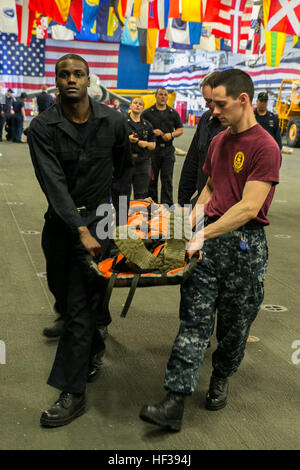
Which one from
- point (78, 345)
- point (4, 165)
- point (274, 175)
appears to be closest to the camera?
point (274, 175)

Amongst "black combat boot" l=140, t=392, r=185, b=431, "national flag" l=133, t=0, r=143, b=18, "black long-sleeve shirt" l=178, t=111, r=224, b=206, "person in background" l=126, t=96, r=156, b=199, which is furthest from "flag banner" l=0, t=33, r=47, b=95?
"black combat boot" l=140, t=392, r=185, b=431

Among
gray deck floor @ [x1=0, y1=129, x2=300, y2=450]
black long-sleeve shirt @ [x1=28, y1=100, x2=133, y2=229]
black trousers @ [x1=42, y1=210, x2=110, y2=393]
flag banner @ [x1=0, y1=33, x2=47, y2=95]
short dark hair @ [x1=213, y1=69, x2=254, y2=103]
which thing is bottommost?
gray deck floor @ [x1=0, y1=129, x2=300, y2=450]

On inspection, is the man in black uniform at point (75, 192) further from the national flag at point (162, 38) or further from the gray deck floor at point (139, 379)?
the national flag at point (162, 38)

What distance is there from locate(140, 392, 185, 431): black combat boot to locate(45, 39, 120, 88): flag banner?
117 ft

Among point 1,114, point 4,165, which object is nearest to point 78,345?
point 4,165

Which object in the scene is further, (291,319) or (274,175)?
(291,319)

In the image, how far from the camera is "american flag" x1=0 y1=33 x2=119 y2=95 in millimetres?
35938

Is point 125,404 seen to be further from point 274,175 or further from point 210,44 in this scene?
point 210,44

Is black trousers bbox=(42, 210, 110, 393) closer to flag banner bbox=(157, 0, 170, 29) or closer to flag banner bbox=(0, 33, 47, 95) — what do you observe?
flag banner bbox=(157, 0, 170, 29)

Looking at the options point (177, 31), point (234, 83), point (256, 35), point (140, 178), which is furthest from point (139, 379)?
point (256, 35)

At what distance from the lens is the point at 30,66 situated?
120 ft

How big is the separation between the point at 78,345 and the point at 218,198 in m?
1.10

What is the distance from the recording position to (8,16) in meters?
17.7

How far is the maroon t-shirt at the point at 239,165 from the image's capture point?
2918mm
